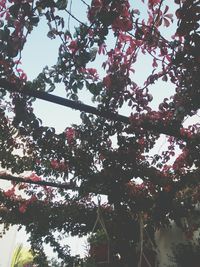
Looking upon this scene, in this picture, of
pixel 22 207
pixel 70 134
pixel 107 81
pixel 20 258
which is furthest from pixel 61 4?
pixel 20 258

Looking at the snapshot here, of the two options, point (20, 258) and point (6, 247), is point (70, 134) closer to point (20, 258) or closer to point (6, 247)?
point (20, 258)

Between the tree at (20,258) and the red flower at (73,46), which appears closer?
the red flower at (73,46)

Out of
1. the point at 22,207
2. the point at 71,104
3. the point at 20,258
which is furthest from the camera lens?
the point at 20,258

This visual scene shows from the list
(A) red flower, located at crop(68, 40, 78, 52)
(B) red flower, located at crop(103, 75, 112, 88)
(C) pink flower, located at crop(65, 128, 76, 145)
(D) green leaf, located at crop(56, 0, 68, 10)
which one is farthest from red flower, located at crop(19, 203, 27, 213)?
(D) green leaf, located at crop(56, 0, 68, 10)

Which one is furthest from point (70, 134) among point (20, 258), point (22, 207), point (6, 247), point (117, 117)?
point (6, 247)

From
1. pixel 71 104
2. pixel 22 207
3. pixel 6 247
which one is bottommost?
pixel 71 104

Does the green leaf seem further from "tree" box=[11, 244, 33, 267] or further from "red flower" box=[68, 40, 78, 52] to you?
"tree" box=[11, 244, 33, 267]

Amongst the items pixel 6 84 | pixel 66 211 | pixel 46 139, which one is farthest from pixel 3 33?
pixel 66 211

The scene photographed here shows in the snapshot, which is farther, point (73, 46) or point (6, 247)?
point (6, 247)

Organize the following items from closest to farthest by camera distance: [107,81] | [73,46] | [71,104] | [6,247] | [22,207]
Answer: [73,46]
[71,104]
[107,81]
[22,207]
[6,247]

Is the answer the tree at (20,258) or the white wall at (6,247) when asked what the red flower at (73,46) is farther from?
the white wall at (6,247)

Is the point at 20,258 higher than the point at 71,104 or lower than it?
higher

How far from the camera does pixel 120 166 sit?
16.0ft

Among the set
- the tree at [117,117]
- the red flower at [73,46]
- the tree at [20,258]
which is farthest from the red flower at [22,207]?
the tree at [20,258]
